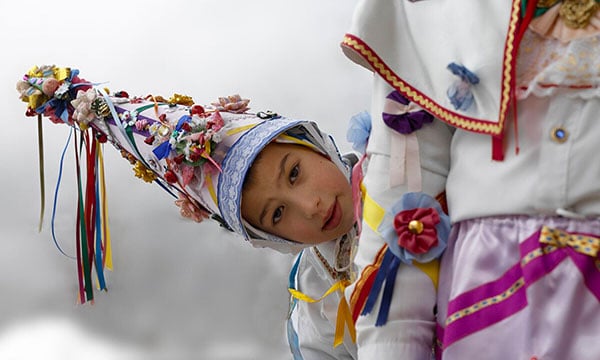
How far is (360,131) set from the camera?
2.97 feet

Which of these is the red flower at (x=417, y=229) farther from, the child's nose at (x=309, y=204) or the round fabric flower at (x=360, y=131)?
the child's nose at (x=309, y=204)

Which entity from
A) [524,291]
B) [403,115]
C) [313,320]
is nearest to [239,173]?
[313,320]

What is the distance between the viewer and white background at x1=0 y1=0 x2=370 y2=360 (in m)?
1.77

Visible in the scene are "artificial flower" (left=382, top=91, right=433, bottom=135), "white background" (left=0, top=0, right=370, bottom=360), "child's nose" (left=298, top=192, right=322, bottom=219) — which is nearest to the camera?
"artificial flower" (left=382, top=91, right=433, bottom=135)

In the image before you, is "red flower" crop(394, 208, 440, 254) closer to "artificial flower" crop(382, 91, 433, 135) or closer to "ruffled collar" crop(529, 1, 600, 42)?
"artificial flower" crop(382, 91, 433, 135)

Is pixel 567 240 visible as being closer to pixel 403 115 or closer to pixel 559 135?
pixel 559 135

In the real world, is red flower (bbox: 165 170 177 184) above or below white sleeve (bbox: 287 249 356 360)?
above

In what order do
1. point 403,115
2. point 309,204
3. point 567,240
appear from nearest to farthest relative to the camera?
point 567,240, point 403,115, point 309,204

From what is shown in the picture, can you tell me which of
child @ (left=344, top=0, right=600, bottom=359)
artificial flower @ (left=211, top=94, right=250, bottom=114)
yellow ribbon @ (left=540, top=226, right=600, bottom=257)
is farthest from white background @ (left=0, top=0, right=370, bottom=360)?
yellow ribbon @ (left=540, top=226, right=600, bottom=257)

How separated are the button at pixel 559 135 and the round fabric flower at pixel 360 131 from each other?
24cm

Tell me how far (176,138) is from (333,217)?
0.33 metres

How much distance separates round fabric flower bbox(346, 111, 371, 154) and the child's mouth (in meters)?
0.44

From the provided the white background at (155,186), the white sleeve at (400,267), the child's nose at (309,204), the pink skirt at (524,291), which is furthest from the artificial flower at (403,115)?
the white background at (155,186)

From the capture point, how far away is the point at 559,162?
2.32 ft
